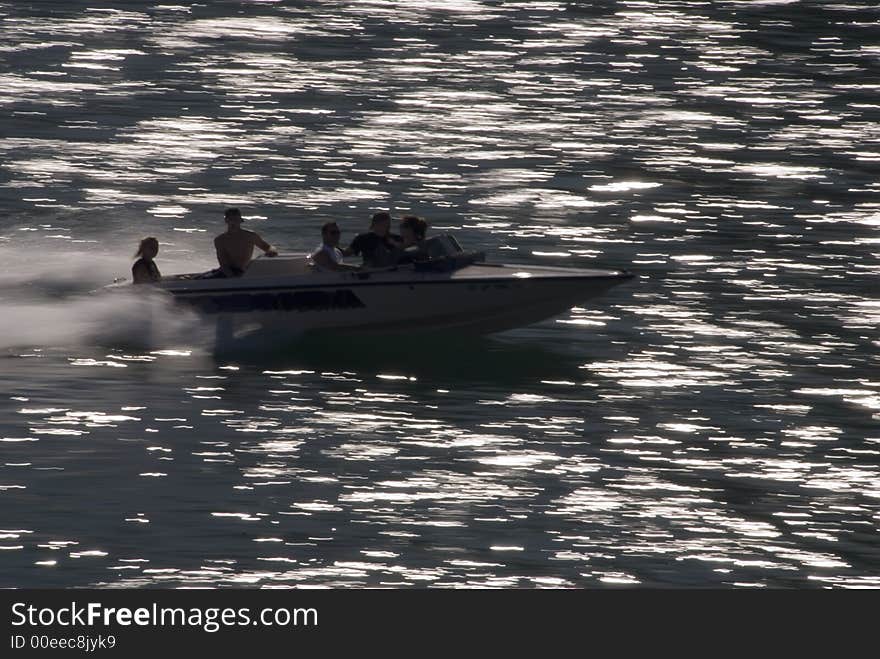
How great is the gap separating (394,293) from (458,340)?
4.77 ft

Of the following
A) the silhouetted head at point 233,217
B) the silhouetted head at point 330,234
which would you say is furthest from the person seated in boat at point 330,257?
the silhouetted head at point 233,217

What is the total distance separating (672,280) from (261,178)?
1200 cm

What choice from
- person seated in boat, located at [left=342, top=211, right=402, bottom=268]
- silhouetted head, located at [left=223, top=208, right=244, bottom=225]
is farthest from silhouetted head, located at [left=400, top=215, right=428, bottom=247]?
silhouetted head, located at [left=223, top=208, right=244, bottom=225]

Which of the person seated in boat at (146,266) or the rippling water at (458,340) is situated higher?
the person seated in boat at (146,266)

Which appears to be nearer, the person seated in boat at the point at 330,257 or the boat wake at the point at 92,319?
the person seated in boat at the point at 330,257

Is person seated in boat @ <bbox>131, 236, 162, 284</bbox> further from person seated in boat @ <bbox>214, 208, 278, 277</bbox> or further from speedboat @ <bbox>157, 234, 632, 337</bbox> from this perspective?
person seated in boat @ <bbox>214, 208, 278, 277</bbox>

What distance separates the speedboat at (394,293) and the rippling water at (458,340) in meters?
0.58

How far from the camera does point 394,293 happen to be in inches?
994

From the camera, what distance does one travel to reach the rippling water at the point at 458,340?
18.4 meters

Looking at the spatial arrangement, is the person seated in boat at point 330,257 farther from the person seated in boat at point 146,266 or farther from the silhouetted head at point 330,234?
the person seated in boat at point 146,266

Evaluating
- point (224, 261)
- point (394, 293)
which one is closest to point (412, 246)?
point (394, 293)

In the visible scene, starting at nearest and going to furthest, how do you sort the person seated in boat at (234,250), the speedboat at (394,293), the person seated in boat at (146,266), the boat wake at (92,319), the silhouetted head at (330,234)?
the silhouetted head at (330,234), the speedboat at (394,293), the person seated in boat at (234,250), the person seated in boat at (146,266), the boat wake at (92,319)

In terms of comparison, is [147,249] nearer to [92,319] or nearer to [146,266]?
[146,266]

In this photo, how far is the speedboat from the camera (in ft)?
82.5
